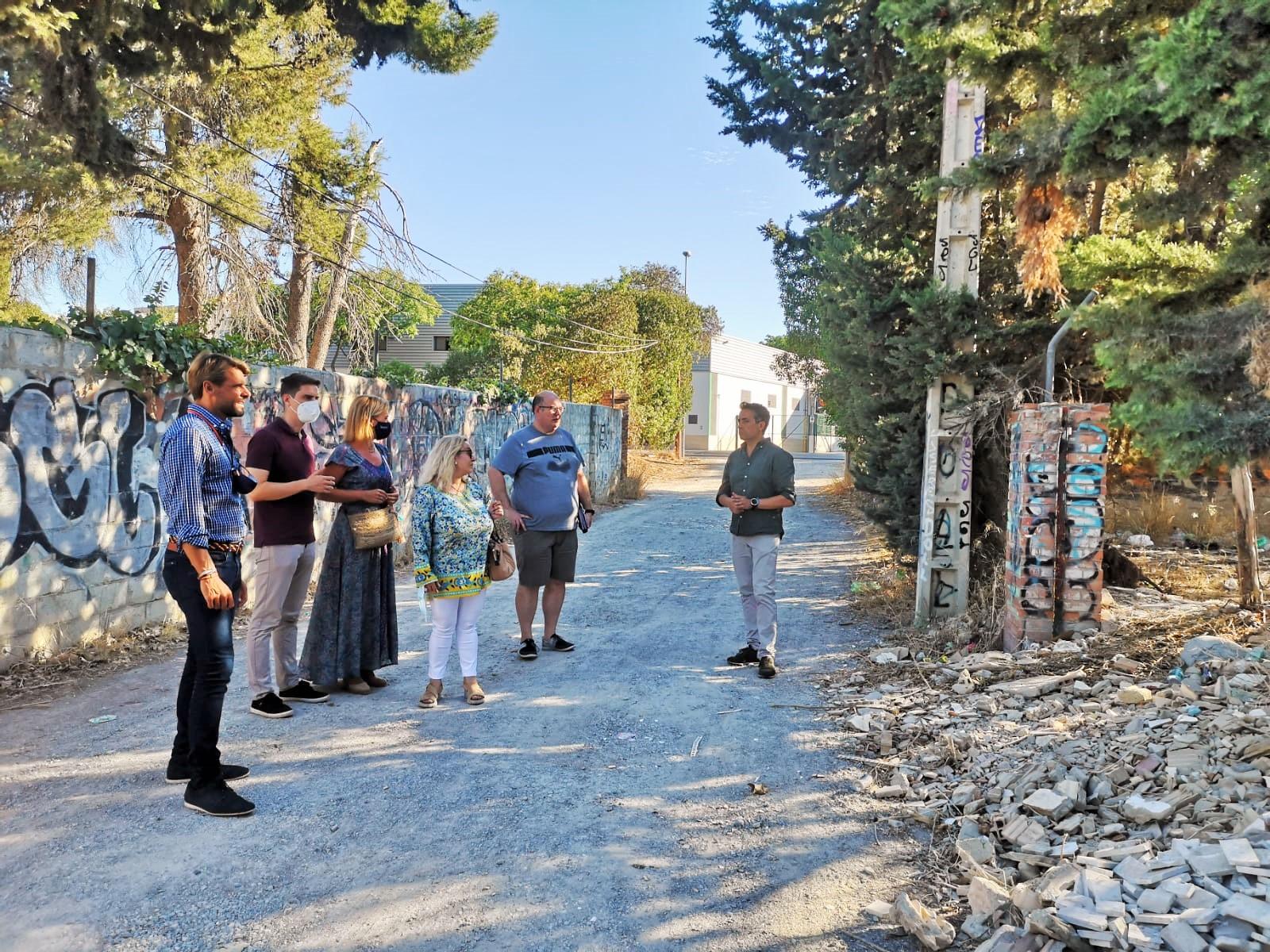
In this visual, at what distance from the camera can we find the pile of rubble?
261 centimetres

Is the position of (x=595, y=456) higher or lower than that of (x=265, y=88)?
lower

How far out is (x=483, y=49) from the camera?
45.6 feet

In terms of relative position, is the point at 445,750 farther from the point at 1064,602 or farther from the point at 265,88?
the point at 265,88

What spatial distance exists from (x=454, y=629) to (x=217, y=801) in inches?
72.6

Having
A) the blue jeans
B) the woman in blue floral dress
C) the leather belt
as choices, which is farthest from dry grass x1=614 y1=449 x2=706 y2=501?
the blue jeans

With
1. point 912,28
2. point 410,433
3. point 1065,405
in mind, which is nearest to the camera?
point 912,28

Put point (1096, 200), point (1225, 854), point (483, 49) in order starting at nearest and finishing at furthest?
point (1225, 854)
point (1096, 200)
point (483, 49)

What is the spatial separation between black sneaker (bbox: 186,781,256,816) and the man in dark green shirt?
11.2 ft

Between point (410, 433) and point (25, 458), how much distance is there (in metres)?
5.58

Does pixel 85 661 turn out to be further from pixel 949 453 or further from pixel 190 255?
pixel 190 255

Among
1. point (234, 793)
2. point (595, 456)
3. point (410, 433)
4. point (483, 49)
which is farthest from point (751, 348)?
point (234, 793)

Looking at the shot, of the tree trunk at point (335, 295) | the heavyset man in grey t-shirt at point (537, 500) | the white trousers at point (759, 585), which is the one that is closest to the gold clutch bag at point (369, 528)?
the heavyset man in grey t-shirt at point (537, 500)

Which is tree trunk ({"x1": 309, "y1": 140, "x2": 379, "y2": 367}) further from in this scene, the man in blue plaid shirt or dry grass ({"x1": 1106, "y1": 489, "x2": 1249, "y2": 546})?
dry grass ({"x1": 1106, "y1": 489, "x2": 1249, "y2": 546})

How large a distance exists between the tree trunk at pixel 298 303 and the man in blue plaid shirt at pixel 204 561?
14.8m
